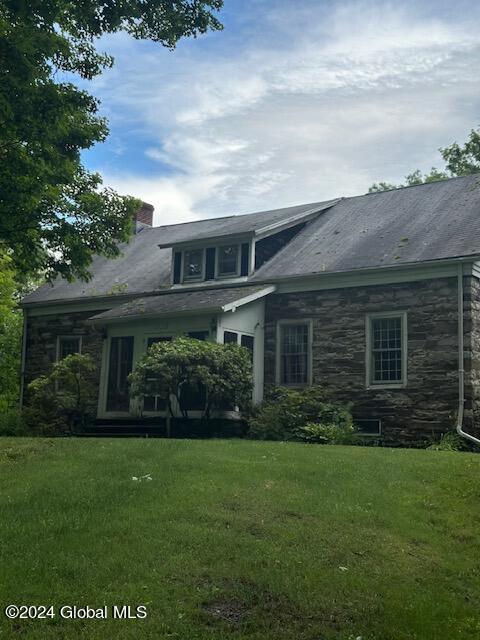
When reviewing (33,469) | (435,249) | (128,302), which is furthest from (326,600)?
(128,302)

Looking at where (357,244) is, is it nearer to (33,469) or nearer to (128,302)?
(128,302)

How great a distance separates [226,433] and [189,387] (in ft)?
5.29

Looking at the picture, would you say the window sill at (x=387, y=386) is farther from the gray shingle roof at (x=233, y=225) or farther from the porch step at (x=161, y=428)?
the gray shingle roof at (x=233, y=225)

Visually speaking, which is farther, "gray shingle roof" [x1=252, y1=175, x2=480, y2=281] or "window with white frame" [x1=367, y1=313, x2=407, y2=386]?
"gray shingle roof" [x1=252, y1=175, x2=480, y2=281]

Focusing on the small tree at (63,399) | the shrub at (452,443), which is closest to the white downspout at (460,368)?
the shrub at (452,443)

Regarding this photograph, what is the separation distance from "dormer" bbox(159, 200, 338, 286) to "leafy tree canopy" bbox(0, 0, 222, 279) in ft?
17.1

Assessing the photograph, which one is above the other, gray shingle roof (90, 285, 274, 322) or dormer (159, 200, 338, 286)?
dormer (159, 200, 338, 286)

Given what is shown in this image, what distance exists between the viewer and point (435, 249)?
17906 millimetres

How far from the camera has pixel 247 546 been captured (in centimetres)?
833

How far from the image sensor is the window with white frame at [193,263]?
22203 millimetres

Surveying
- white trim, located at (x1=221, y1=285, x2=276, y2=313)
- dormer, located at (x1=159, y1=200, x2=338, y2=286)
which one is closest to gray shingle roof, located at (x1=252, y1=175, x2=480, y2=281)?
dormer, located at (x1=159, y1=200, x2=338, y2=286)

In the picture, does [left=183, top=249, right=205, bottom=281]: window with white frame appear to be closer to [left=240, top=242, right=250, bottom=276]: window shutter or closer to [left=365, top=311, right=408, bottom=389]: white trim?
[left=240, top=242, right=250, bottom=276]: window shutter

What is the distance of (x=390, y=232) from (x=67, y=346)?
10.6 meters

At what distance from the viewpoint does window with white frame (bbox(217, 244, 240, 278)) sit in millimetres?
21609
